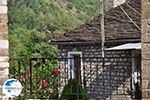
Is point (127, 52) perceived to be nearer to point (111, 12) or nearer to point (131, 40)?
point (131, 40)

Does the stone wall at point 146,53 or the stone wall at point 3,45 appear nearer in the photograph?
the stone wall at point 146,53

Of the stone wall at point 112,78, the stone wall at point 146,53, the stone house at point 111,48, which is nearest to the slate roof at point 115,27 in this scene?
the stone house at point 111,48

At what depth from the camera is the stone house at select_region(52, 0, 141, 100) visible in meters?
16.1

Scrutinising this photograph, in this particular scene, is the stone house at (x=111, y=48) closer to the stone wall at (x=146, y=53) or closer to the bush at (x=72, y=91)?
the bush at (x=72, y=91)

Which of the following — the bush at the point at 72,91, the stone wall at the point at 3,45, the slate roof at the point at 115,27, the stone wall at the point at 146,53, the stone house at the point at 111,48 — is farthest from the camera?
the slate roof at the point at 115,27

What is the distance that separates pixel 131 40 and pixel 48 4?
29392mm

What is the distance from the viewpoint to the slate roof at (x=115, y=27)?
17.1m

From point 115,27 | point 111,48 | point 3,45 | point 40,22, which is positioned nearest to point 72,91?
point 111,48

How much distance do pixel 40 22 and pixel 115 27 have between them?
19870 mm

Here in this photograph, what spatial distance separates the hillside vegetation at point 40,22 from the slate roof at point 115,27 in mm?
5231

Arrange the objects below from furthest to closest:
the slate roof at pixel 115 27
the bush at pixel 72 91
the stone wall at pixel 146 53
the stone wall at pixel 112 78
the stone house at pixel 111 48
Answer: the slate roof at pixel 115 27 < the stone wall at pixel 112 78 < the stone house at pixel 111 48 < the bush at pixel 72 91 < the stone wall at pixel 146 53

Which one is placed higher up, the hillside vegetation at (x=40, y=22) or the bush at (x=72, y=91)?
the hillside vegetation at (x=40, y=22)

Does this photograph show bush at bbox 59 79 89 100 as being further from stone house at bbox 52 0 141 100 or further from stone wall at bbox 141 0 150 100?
stone wall at bbox 141 0 150 100

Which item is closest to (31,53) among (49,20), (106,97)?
(106,97)
